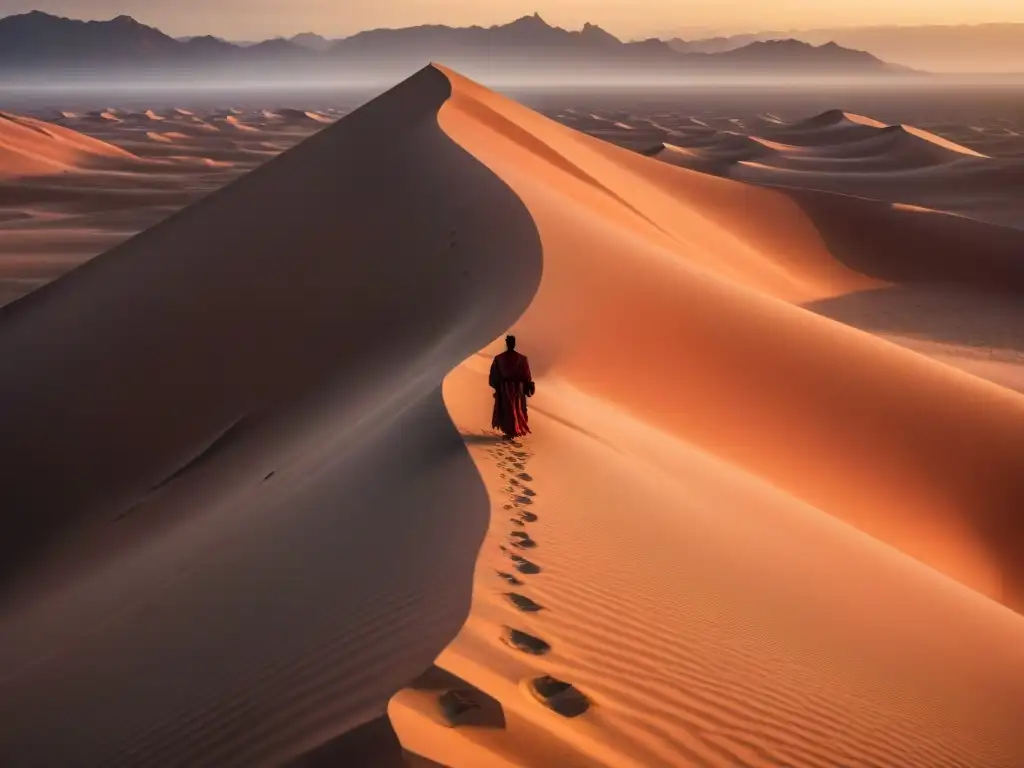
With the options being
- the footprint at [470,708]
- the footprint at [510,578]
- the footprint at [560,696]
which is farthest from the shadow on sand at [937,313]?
the footprint at [470,708]

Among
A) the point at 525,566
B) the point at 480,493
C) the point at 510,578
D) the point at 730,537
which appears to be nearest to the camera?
the point at 510,578

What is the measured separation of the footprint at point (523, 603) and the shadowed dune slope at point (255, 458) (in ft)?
Result: 0.81

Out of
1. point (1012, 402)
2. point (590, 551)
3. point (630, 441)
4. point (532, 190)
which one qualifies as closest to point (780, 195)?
point (532, 190)

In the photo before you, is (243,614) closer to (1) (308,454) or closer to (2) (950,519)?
(1) (308,454)

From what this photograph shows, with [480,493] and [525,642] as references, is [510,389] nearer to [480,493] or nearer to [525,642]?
[480,493]

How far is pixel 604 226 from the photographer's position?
1508 cm

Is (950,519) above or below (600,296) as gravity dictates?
below

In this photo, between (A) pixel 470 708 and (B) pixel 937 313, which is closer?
(A) pixel 470 708

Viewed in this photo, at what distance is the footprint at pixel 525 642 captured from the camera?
152 inches

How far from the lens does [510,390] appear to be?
6.67m

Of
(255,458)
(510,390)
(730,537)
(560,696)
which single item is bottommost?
(255,458)

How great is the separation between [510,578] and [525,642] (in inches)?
22.4

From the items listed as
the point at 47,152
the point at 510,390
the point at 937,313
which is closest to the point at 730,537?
the point at 510,390

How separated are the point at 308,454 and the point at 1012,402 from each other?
824 cm
